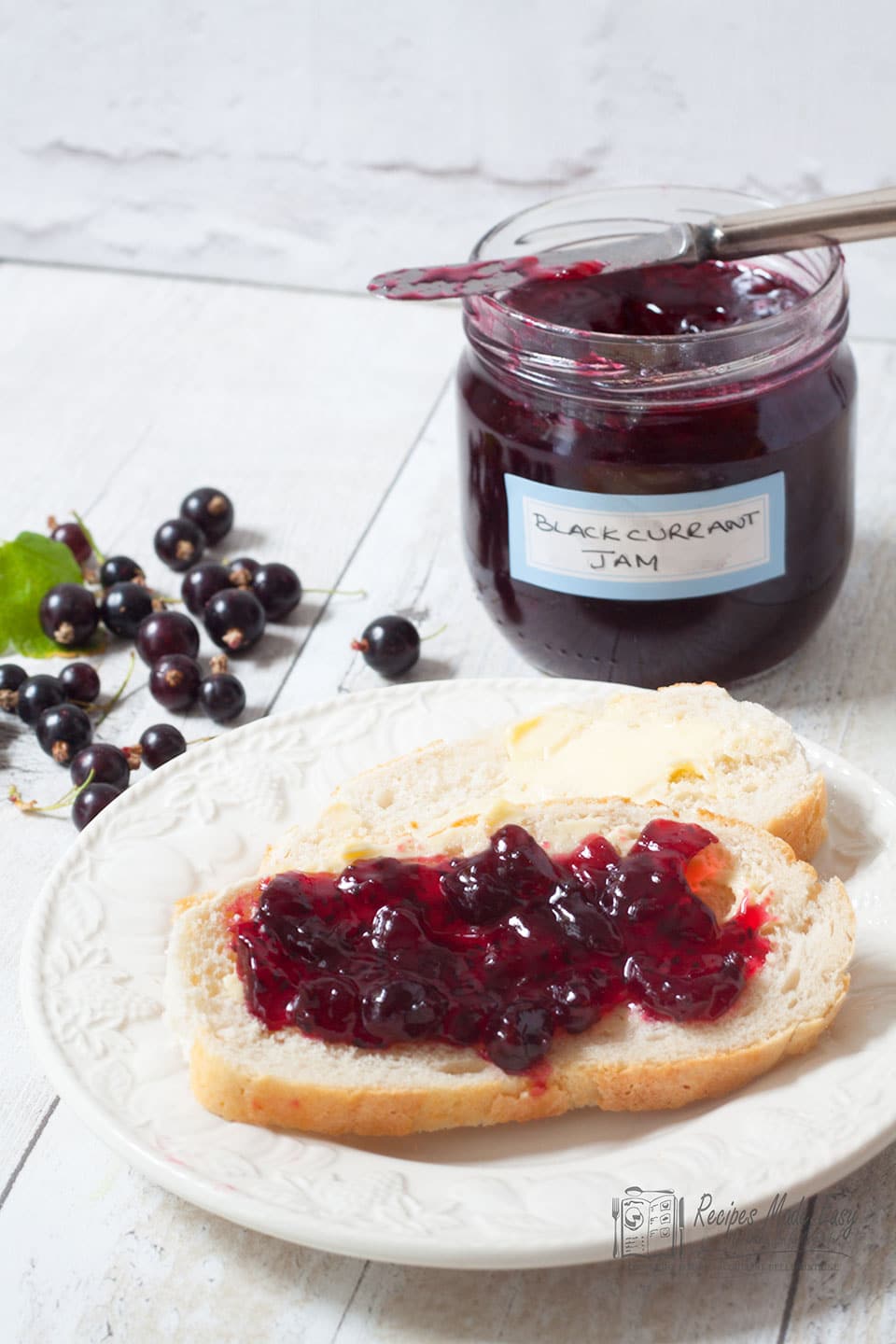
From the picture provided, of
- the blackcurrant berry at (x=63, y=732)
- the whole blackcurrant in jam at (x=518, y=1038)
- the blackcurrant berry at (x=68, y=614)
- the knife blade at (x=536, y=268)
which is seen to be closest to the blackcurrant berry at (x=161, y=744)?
the blackcurrant berry at (x=63, y=732)

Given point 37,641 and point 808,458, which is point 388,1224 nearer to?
point 808,458

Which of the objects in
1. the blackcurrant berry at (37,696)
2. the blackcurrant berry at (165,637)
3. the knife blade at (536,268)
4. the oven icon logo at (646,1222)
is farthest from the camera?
the blackcurrant berry at (165,637)

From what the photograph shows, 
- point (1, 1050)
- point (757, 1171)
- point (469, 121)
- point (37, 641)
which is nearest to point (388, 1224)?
point (757, 1171)

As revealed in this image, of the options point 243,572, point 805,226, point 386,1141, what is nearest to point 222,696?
point 243,572

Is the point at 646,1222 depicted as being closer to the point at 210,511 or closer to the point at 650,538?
the point at 650,538

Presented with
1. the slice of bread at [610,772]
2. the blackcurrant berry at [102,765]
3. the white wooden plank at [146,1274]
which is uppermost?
the slice of bread at [610,772]

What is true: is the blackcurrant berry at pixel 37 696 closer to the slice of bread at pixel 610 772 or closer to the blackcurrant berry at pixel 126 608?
the blackcurrant berry at pixel 126 608
